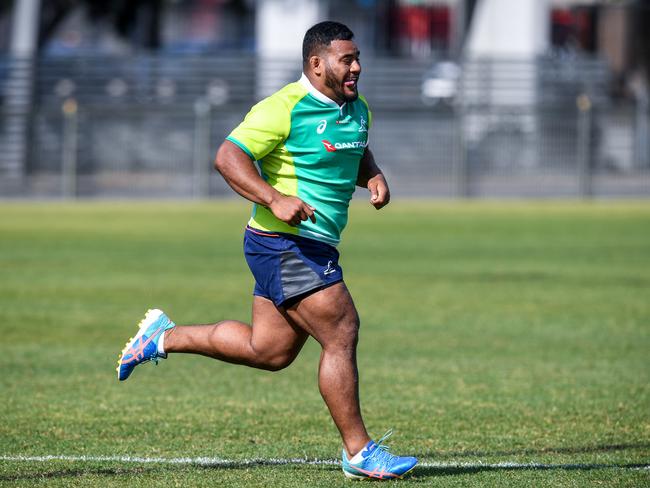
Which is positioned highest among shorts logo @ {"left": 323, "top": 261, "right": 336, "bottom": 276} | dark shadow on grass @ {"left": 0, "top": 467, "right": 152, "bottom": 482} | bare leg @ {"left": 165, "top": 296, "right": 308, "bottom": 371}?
shorts logo @ {"left": 323, "top": 261, "right": 336, "bottom": 276}

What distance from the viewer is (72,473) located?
6.03 meters

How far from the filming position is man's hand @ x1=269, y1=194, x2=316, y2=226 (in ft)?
18.9

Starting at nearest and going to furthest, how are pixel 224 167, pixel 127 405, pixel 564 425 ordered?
pixel 224 167 → pixel 564 425 → pixel 127 405

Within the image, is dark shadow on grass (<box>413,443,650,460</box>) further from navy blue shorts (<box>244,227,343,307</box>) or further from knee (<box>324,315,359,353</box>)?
navy blue shorts (<box>244,227,343,307</box>)

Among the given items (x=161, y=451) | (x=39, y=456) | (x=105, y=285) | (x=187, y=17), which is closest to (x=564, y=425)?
(x=161, y=451)

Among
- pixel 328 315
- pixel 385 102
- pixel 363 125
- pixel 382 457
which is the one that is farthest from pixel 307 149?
pixel 385 102

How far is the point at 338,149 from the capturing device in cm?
612

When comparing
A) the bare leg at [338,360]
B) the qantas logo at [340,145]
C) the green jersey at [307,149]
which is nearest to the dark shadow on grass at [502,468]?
the bare leg at [338,360]

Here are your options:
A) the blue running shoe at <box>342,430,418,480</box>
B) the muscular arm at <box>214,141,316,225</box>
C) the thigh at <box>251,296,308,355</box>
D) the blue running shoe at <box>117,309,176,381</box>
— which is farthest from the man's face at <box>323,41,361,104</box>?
the blue running shoe at <box>342,430,418,480</box>

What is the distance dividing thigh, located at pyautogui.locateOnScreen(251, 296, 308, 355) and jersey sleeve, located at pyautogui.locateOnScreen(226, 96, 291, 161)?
74 centimetres

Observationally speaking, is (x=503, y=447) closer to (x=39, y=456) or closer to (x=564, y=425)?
(x=564, y=425)

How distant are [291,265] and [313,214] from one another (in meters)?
0.33

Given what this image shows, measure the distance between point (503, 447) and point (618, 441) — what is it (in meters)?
0.64

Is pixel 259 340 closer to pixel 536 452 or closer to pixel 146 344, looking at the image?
pixel 146 344
